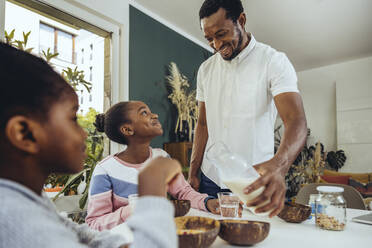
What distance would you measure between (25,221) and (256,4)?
11.7 ft

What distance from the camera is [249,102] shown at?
1.52 meters

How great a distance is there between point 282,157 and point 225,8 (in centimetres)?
82

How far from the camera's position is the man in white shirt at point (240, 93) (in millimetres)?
1375

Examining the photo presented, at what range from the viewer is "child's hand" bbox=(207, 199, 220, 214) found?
44.2 inches

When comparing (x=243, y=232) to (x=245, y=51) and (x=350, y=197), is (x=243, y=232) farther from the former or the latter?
(x=350, y=197)

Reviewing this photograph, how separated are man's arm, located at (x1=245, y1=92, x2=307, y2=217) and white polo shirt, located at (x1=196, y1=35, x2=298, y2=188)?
0.12 metres

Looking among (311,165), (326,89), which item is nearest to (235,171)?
(311,165)

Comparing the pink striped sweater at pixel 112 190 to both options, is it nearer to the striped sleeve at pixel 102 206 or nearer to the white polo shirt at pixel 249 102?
the striped sleeve at pixel 102 206

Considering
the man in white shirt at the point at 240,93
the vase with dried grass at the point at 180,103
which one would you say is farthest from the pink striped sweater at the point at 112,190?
the vase with dried grass at the point at 180,103

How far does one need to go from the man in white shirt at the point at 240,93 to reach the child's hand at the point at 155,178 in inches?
33.8

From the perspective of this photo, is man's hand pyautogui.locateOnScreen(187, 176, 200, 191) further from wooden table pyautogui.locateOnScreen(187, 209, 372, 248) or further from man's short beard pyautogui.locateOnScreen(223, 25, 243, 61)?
man's short beard pyautogui.locateOnScreen(223, 25, 243, 61)

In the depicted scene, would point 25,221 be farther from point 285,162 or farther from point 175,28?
point 175,28

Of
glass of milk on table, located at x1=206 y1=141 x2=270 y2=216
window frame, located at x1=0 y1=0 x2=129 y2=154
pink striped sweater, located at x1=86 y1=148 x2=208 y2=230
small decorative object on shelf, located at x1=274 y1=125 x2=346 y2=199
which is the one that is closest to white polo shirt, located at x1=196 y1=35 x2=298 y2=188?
pink striped sweater, located at x1=86 y1=148 x2=208 y2=230

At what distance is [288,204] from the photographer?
104 centimetres
